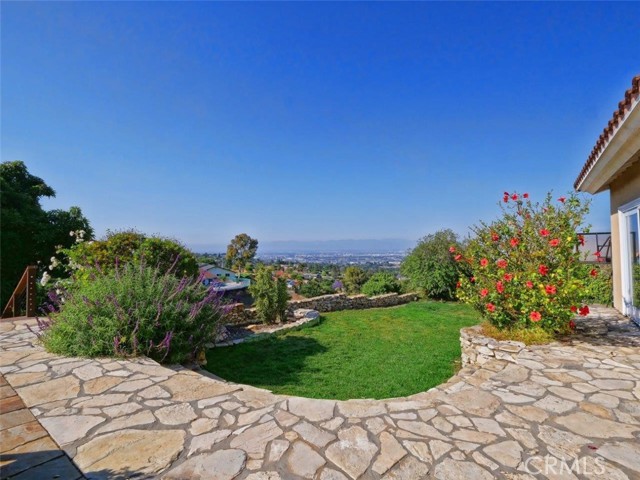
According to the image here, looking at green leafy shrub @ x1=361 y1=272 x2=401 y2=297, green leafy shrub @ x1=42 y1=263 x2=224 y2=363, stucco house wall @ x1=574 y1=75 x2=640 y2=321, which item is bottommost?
green leafy shrub @ x1=361 y1=272 x2=401 y2=297

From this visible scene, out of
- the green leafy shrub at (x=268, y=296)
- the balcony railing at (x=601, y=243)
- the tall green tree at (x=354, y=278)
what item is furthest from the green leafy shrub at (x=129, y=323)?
the tall green tree at (x=354, y=278)

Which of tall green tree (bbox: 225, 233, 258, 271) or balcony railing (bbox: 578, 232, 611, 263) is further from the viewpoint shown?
tall green tree (bbox: 225, 233, 258, 271)

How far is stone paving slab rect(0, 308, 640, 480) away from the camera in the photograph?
2072 mm

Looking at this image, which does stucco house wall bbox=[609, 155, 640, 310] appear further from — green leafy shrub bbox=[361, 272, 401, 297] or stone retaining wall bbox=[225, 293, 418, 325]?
green leafy shrub bbox=[361, 272, 401, 297]

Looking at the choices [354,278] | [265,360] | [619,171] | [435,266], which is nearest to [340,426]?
[265,360]

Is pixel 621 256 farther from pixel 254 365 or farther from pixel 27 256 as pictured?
pixel 27 256

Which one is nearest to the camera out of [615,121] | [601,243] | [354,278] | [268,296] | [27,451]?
[27,451]

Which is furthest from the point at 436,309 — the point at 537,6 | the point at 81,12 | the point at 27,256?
the point at 27,256

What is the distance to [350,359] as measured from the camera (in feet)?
19.2

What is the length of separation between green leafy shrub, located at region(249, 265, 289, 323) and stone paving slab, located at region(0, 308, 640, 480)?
508cm

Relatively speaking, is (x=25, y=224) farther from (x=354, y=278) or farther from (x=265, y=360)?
(x=354, y=278)

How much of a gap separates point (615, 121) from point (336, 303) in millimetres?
9645

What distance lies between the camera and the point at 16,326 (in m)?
6.35

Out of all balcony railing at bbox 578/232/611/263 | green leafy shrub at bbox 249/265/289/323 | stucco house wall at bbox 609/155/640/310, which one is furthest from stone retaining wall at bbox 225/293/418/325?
stucco house wall at bbox 609/155/640/310
